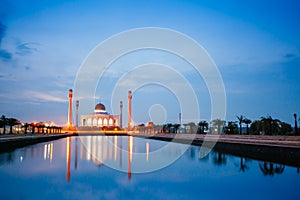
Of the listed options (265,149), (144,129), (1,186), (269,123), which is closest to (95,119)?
(144,129)

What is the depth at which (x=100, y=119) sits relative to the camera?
8456cm

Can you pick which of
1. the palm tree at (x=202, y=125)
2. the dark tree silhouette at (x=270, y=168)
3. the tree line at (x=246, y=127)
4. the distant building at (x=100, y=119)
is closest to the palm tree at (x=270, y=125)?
Answer: the tree line at (x=246, y=127)

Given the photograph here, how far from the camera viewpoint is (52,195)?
26.2 feet

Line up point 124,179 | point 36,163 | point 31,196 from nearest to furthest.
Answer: point 31,196 → point 124,179 → point 36,163

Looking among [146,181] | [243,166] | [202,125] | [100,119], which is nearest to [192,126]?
[202,125]

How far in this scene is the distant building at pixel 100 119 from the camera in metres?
84.4

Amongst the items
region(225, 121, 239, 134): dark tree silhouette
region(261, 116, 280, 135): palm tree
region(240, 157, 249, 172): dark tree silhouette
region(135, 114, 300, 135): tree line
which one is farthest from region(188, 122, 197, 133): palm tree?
region(240, 157, 249, 172): dark tree silhouette

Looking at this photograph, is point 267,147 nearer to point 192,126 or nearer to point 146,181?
point 146,181

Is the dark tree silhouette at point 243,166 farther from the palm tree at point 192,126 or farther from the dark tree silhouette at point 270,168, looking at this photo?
the palm tree at point 192,126

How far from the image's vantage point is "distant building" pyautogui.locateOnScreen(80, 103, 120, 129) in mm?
→ 84375

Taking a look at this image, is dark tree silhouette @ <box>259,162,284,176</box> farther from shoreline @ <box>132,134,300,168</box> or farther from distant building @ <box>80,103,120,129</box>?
distant building @ <box>80,103,120,129</box>

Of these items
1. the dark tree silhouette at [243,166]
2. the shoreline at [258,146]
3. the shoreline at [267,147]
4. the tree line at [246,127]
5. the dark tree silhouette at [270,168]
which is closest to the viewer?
the dark tree silhouette at [270,168]

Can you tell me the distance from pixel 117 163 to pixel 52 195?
20.1ft

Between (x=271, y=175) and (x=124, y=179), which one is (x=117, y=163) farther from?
(x=271, y=175)
